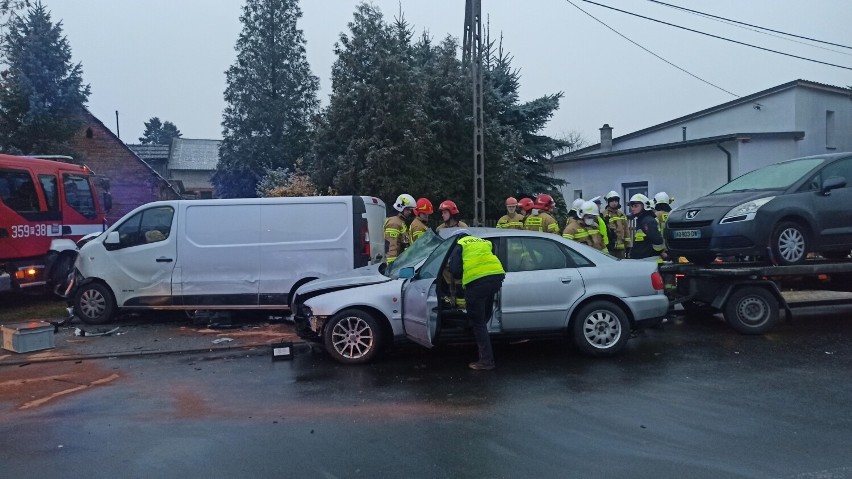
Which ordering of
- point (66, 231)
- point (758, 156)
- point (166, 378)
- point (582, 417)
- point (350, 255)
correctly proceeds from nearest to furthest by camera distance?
point (582, 417), point (166, 378), point (350, 255), point (66, 231), point (758, 156)

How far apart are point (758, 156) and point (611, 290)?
604 inches

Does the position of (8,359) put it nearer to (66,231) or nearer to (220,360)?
(220,360)

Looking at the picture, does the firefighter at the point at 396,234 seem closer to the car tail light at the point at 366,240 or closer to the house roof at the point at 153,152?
the car tail light at the point at 366,240

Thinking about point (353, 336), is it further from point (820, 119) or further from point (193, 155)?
point (193, 155)

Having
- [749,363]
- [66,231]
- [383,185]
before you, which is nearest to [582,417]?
[749,363]

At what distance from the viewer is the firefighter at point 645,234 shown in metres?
10.5

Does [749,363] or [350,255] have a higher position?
[350,255]

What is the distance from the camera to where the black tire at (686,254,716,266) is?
923 centimetres

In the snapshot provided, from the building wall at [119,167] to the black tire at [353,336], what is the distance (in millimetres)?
21173

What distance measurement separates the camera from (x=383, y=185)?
14672 mm

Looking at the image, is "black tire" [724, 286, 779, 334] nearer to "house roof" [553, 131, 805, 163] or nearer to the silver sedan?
the silver sedan

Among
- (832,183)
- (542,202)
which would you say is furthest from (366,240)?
(832,183)

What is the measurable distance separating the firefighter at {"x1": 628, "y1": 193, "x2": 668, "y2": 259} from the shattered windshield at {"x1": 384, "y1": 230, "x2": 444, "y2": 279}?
405 cm

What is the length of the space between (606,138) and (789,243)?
19822 mm
